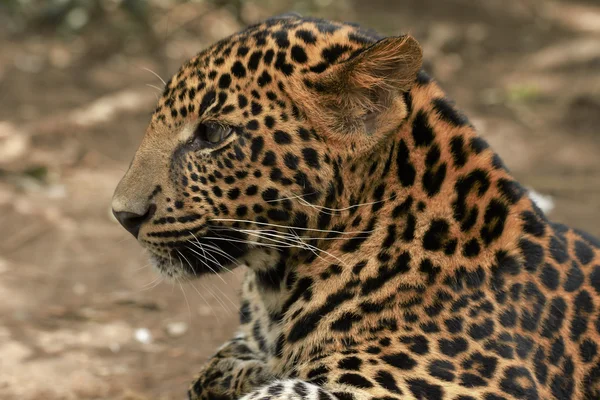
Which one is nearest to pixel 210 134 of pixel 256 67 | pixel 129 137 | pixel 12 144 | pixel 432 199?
pixel 256 67

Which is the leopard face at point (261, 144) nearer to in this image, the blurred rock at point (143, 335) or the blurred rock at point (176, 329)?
the blurred rock at point (143, 335)

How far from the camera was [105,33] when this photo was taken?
47.5 feet

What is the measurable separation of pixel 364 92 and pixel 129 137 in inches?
323

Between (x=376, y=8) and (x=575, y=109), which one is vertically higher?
(x=376, y=8)

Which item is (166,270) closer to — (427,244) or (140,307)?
(427,244)

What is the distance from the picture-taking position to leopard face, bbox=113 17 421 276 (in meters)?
4.32

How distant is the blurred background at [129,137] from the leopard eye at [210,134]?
1679 millimetres

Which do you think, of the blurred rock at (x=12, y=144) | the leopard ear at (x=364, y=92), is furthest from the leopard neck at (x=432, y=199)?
the blurred rock at (x=12, y=144)

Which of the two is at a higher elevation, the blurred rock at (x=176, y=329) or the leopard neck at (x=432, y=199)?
the leopard neck at (x=432, y=199)

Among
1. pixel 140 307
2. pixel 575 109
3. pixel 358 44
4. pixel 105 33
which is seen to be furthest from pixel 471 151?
pixel 105 33

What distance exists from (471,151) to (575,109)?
31.4 ft

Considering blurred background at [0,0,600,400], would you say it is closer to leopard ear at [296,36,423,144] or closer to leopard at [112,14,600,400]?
leopard at [112,14,600,400]

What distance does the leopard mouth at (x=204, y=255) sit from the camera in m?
4.55

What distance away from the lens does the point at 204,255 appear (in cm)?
454
